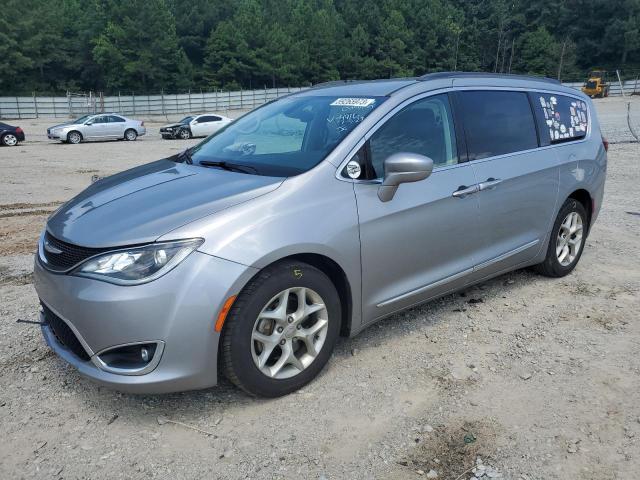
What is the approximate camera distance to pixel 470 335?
3.92 metres

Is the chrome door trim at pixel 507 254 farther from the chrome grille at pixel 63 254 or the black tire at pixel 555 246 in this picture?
the chrome grille at pixel 63 254

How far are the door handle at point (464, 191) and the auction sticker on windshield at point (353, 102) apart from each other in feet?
2.72

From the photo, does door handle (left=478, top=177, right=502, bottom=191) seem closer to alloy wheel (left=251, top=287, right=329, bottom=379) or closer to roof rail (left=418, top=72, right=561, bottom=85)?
roof rail (left=418, top=72, right=561, bottom=85)

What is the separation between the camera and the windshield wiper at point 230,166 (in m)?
3.41

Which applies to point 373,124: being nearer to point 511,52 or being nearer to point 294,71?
point 294,71

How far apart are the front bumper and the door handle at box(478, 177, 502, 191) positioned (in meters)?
1.94

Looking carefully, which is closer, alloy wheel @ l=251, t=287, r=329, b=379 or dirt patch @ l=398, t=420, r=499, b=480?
dirt patch @ l=398, t=420, r=499, b=480

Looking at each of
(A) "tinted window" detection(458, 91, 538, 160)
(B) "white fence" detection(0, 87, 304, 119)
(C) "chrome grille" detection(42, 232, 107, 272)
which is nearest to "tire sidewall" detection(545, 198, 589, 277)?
(A) "tinted window" detection(458, 91, 538, 160)

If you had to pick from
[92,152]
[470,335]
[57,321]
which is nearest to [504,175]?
[470,335]

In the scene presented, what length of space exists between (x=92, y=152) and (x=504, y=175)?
18.5 metres

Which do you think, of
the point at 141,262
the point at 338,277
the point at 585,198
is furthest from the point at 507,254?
the point at 141,262

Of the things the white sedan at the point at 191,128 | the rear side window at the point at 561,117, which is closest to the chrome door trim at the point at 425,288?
the rear side window at the point at 561,117

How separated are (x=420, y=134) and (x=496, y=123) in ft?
Result: 2.77

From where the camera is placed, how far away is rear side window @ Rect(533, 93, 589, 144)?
4648 millimetres
